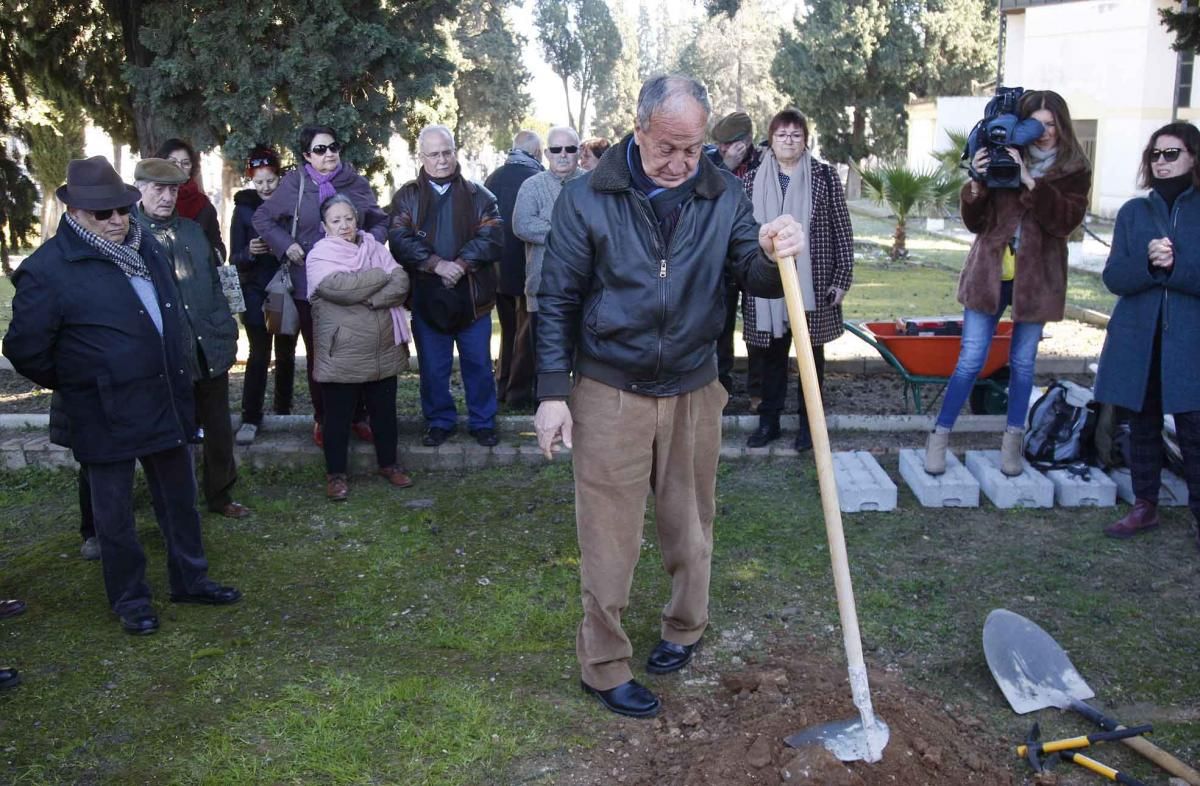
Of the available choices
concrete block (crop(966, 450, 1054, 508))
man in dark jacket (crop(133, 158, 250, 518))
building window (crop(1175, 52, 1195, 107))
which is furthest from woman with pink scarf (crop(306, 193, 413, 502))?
building window (crop(1175, 52, 1195, 107))

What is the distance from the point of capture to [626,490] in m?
3.63

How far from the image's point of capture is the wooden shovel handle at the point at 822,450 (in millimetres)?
3195

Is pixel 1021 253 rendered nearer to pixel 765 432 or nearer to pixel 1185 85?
pixel 765 432

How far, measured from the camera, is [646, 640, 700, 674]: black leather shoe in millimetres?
4000

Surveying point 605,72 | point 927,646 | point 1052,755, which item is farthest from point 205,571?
point 605,72

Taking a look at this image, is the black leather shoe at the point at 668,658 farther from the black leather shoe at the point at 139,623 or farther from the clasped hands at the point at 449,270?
the clasped hands at the point at 449,270

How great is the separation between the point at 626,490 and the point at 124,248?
2.32m

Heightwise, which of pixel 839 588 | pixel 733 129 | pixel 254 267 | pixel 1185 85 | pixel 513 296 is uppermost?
pixel 1185 85

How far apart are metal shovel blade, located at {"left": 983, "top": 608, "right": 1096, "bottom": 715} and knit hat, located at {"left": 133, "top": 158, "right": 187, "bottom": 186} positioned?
4134 mm

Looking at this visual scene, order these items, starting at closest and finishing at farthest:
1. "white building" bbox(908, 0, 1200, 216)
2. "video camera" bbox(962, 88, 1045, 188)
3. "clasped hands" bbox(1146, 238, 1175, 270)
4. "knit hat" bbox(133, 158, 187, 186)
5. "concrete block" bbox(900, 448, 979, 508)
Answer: "clasped hands" bbox(1146, 238, 1175, 270) < "knit hat" bbox(133, 158, 187, 186) < "video camera" bbox(962, 88, 1045, 188) < "concrete block" bbox(900, 448, 979, 508) < "white building" bbox(908, 0, 1200, 216)

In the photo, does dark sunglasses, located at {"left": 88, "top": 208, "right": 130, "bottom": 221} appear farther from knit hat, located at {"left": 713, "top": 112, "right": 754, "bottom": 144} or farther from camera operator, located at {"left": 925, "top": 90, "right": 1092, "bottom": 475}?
camera operator, located at {"left": 925, "top": 90, "right": 1092, "bottom": 475}

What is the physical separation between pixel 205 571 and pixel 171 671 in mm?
717

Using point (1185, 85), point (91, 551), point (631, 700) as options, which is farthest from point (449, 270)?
point (1185, 85)

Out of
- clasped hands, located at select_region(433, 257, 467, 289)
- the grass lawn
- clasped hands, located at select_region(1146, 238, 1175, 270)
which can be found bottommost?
the grass lawn
